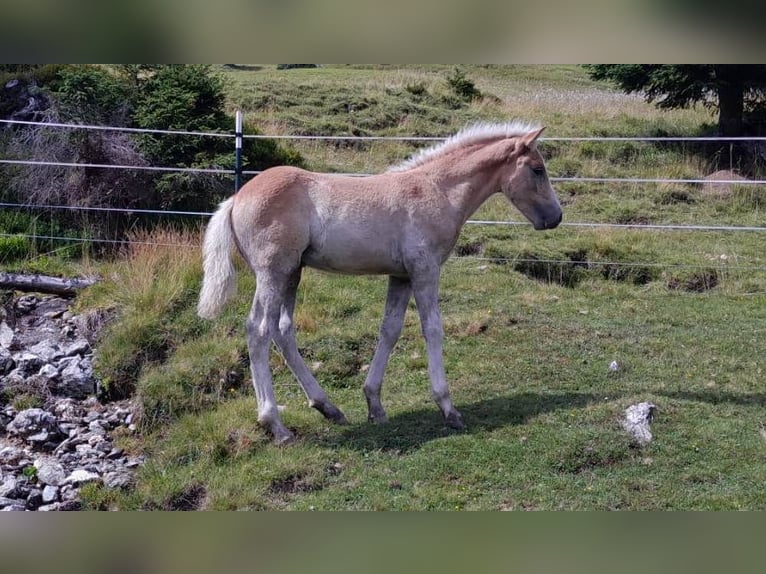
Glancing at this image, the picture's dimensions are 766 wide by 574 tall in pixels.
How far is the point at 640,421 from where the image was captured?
704cm

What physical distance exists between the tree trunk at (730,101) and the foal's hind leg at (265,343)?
12010 millimetres

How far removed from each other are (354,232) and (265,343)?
1254 millimetres

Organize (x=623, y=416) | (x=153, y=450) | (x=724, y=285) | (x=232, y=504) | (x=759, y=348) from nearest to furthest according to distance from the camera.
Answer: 1. (x=232, y=504)
2. (x=623, y=416)
3. (x=153, y=450)
4. (x=759, y=348)
5. (x=724, y=285)

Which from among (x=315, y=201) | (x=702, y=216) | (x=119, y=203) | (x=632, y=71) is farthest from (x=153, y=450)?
(x=632, y=71)

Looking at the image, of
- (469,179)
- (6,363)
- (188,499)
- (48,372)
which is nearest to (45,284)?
(6,363)

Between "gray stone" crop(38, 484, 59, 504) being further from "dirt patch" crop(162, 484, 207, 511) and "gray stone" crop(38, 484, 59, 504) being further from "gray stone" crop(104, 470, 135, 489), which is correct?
"dirt patch" crop(162, 484, 207, 511)

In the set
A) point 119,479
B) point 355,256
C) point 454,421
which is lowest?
point 119,479

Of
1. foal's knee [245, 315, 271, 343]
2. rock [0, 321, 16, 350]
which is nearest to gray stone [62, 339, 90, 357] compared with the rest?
rock [0, 321, 16, 350]

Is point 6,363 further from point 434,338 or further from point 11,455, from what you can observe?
point 434,338

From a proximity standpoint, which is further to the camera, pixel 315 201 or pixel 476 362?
pixel 476 362

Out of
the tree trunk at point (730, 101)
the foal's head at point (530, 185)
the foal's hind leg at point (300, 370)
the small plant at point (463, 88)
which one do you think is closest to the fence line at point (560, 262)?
the foal's hind leg at point (300, 370)

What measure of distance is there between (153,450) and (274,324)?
1.87m

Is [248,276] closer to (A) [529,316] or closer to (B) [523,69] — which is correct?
(A) [529,316]

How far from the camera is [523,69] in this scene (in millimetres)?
25953
